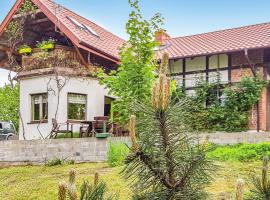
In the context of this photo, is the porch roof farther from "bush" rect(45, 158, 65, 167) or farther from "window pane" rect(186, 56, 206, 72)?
"bush" rect(45, 158, 65, 167)

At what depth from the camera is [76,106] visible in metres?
19.2

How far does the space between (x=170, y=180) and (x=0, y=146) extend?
47.9ft

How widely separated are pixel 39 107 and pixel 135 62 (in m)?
6.36

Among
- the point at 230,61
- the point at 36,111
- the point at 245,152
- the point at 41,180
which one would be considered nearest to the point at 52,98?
the point at 36,111

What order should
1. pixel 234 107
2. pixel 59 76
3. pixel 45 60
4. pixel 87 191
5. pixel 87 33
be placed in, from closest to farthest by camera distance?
pixel 87 191 < pixel 234 107 < pixel 59 76 < pixel 45 60 < pixel 87 33

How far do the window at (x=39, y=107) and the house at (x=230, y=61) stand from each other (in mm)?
5068

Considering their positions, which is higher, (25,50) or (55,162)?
(25,50)

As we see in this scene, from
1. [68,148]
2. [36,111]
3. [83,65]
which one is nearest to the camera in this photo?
[68,148]

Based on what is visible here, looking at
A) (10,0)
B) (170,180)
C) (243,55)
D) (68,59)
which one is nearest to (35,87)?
(68,59)

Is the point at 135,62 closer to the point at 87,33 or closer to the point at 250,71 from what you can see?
the point at 250,71

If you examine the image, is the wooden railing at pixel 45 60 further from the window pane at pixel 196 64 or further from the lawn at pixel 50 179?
the lawn at pixel 50 179

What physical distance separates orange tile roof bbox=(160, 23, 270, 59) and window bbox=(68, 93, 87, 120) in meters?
3.93

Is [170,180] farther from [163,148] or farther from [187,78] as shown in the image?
[187,78]

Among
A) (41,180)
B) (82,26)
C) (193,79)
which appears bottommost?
(41,180)
